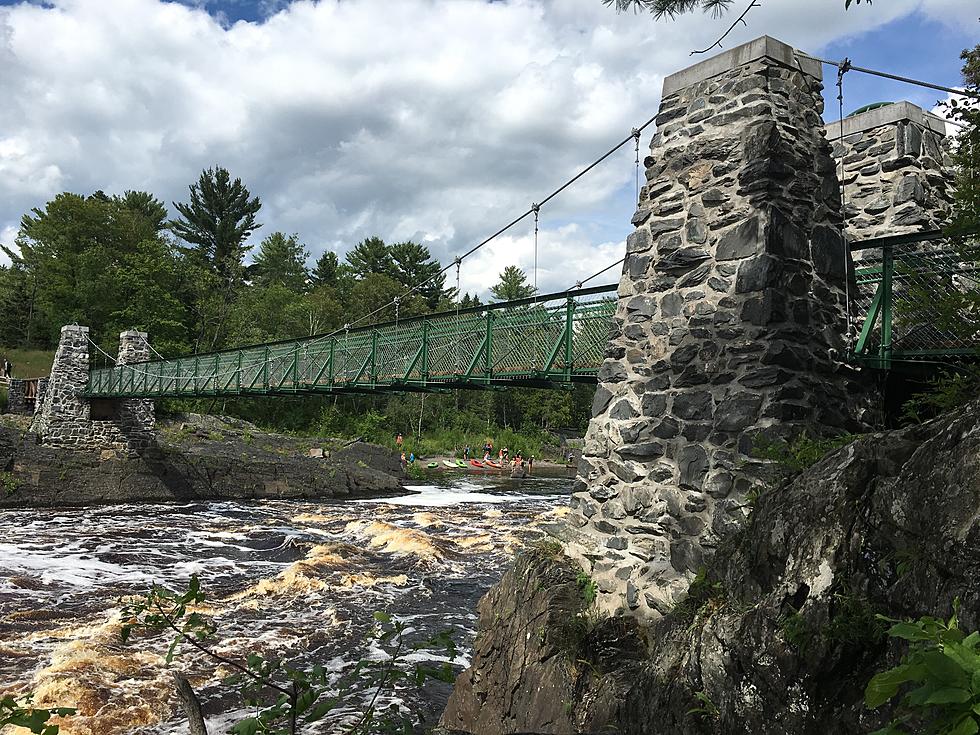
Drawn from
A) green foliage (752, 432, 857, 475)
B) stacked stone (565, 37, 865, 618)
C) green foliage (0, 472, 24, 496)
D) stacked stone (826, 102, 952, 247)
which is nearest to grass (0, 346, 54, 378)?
green foliage (0, 472, 24, 496)

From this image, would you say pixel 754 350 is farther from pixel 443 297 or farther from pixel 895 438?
pixel 443 297

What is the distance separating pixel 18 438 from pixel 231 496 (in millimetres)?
4990

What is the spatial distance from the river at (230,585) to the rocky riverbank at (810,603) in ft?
7.10

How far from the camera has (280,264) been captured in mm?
45844

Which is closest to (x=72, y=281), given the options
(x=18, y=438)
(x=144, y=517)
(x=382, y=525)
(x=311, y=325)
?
(x=311, y=325)

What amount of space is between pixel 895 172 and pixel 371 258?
146 ft

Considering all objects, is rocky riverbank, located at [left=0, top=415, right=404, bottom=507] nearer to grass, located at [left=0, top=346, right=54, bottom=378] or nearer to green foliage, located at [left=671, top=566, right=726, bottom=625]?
grass, located at [left=0, top=346, right=54, bottom=378]

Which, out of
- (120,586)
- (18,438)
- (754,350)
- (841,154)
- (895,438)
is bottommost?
(120,586)

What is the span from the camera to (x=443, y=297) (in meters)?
46.5

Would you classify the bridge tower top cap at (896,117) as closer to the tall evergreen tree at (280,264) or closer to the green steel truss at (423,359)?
the green steel truss at (423,359)

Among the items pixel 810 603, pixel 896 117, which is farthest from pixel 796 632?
pixel 896 117

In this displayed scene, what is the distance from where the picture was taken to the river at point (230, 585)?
6152 millimetres

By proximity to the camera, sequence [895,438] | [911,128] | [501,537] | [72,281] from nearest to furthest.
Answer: [895,438]
[911,128]
[501,537]
[72,281]

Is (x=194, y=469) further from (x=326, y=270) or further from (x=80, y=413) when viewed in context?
(x=326, y=270)
